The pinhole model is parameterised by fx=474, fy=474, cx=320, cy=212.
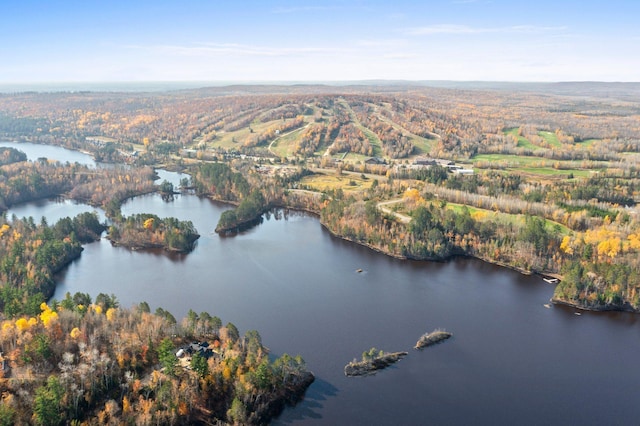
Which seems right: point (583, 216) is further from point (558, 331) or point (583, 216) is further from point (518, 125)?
point (518, 125)

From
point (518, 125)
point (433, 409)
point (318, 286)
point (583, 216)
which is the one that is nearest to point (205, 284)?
point (318, 286)

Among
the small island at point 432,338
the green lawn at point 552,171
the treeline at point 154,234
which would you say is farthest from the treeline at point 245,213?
the green lawn at point 552,171

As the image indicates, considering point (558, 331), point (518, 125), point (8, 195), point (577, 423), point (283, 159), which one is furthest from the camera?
point (518, 125)

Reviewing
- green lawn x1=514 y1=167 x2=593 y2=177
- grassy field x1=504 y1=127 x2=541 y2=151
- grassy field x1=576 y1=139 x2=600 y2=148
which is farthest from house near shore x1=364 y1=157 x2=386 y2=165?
grassy field x1=576 y1=139 x2=600 y2=148

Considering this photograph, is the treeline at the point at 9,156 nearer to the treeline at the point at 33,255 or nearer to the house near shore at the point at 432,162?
the treeline at the point at 33,255

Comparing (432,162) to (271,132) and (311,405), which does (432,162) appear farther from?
(311,405)

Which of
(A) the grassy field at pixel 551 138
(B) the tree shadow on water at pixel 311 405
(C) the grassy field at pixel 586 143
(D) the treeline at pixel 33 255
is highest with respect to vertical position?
(A) the grassy field at pixel 551 138

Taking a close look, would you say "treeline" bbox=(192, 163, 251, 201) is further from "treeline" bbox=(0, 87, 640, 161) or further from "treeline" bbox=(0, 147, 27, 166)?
"treeline" bbox=(0, 147, 27, 166)
